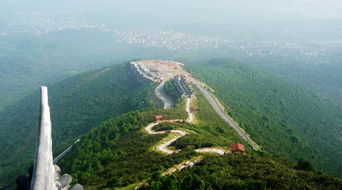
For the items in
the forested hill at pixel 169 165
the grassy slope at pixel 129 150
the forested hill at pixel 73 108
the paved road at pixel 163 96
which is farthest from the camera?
the forested hill at pixel 73 108

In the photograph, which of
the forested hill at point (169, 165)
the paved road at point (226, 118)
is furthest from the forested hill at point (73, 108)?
the forested hill at point (169, 165)

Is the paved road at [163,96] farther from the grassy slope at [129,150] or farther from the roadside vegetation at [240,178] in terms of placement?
the roadside vegetation at [240,178]

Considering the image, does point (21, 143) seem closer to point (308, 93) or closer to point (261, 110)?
point (261, 110)

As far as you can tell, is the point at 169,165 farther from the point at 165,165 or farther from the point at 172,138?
the point at 172,138

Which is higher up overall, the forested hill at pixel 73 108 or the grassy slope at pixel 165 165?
the grassy slope at pixel 165 165

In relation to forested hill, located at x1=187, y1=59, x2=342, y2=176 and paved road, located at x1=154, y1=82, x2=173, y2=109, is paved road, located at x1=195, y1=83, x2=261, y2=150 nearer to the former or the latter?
forested hill, located at x1=187, y1=59, x2=342, y2=176

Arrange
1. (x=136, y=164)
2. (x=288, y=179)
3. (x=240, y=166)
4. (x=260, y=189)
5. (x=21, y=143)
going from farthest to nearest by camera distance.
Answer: (x=21, y=143) → (x=136, y=164) → (x=240, y=166) → (x=288, y=179) → (x=260, y=189)

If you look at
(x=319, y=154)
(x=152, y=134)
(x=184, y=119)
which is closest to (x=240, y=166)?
(x=152, y=134)
